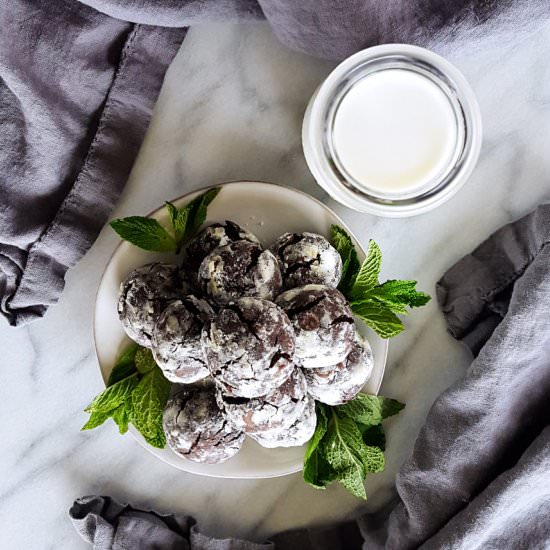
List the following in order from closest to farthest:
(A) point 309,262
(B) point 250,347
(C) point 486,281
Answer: (B) point 250,347
(A) point 309,262
(C) point 486,281

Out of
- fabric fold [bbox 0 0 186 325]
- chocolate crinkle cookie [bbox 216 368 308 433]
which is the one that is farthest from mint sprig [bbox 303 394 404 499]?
fabric fold [bbox 0 0 186 325]

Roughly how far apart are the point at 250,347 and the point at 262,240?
8.1 inches

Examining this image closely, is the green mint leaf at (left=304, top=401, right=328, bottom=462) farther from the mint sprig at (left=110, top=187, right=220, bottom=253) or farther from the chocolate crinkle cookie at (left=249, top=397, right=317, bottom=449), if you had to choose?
the mint sprig at (left=110, top=187, right=220, bottom=253)

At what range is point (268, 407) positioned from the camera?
0.67 meters

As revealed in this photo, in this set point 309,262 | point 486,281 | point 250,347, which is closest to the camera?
point 250,347

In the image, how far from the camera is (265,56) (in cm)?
87

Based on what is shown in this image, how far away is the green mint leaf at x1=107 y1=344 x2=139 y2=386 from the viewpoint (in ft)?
2.63

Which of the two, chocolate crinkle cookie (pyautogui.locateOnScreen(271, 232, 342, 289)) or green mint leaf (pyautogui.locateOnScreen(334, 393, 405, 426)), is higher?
chocolate crinkle cookie (pyautogui.locateOnScreen(271, 232, 342, 289))

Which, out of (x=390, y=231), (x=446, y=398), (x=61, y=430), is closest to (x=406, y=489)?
(x=446, y=398)

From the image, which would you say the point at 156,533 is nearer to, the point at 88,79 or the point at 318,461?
the point at 318,461

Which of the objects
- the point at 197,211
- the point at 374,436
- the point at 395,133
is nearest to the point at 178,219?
the point at 197,211

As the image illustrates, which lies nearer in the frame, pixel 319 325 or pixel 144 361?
pixel 319 325

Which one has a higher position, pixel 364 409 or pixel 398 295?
pixel 398 295

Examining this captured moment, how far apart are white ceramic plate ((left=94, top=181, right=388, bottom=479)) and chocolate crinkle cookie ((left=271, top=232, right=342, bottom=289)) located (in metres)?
0.05
